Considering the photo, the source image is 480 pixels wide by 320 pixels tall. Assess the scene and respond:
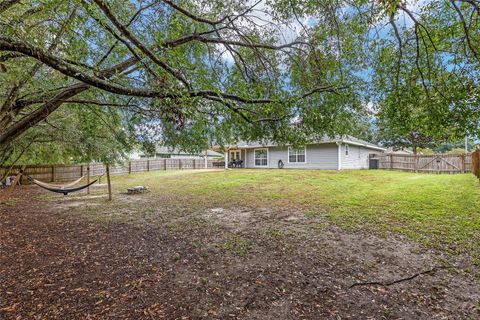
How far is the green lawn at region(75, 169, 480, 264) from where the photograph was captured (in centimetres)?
471

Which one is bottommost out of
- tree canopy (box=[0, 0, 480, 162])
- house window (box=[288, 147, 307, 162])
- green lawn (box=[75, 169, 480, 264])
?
green lawn (box=[75, 169, 480, 264])

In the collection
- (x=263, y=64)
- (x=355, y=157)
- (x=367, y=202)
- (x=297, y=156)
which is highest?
(x=263, y=64)

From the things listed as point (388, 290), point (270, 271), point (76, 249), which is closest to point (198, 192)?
point (76, 249)

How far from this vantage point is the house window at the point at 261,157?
19203 mm

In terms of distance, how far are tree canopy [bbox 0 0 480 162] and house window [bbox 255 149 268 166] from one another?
46.6ft

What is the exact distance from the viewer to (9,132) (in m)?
4.11

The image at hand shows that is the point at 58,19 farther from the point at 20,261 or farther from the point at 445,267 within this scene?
the point at 445,267

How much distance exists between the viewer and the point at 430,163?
14055 millimetres

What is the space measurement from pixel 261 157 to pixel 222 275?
16.5 m

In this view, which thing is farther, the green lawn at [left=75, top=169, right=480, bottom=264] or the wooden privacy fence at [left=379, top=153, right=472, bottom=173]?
the wooden privacy fence at [left=379, top=153, right=472, bottom=173]

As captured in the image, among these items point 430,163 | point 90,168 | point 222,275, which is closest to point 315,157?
point 430,163

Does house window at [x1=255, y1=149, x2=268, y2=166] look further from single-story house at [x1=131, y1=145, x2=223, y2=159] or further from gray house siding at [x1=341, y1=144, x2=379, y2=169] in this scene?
gray house siding at [x1=341, y1=144, x2=379, y2=169]

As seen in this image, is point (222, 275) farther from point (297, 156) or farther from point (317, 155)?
point (297, 156)

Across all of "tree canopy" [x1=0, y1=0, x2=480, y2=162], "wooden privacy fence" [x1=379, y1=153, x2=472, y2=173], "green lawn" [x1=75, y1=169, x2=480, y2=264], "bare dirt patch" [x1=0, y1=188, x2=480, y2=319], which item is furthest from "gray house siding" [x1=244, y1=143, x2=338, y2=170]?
"tree canopy" [x1=0, y1=0, x2=480, y2=162]
